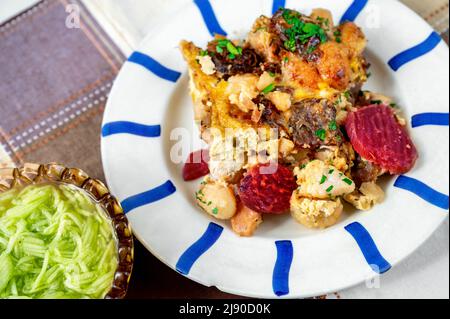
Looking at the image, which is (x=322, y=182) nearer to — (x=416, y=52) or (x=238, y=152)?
(x=238, y=152)

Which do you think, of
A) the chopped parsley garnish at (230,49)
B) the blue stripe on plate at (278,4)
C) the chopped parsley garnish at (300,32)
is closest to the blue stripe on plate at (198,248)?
the chopped parsley garnish at (230,49)

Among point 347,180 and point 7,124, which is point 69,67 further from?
point 347,180

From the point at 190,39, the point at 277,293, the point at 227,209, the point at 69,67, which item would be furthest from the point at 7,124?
the point at 277,293

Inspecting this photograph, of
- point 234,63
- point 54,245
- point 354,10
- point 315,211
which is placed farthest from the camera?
point 354,10

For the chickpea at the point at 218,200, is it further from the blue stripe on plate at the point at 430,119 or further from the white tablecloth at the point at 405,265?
the blue stripe on plate at the point at 430,119

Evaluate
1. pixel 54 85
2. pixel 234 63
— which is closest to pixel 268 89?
pixel 234 63
